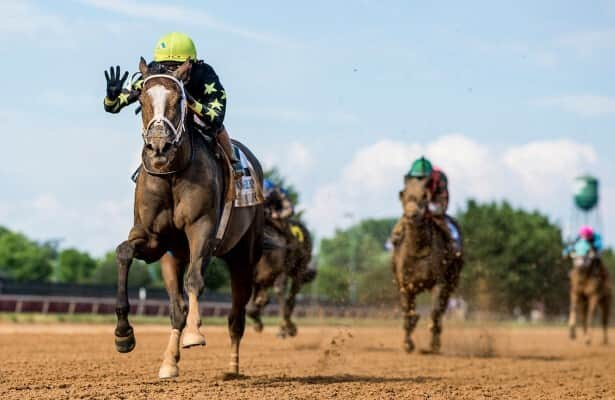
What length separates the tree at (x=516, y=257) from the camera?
70062 millimetres

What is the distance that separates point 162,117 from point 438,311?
9.59 metres

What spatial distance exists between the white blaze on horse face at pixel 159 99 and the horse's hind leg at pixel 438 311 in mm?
9360

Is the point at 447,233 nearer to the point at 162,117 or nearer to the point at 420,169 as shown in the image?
the point at 420,169

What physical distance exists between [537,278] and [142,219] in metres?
65.7

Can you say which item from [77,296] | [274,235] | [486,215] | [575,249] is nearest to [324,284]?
[486,215]

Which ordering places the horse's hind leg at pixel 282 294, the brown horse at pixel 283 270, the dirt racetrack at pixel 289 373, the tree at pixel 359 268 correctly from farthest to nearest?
1. the tree at pixel 359 268
2. the horse's hind leg at pixel 282 294
3. the brown horse at pixel 283 270
4. the dirt racetrack at pixel 289 373

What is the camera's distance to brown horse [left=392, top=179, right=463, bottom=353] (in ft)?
56.5

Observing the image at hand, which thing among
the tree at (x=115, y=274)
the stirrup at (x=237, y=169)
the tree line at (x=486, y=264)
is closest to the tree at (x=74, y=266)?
the tree line at (x=486, y=264)

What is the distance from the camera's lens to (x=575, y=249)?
30.1 metres

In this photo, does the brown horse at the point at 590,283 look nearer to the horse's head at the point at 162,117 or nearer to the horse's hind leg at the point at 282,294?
the horse's hind leg at the point at 282,294

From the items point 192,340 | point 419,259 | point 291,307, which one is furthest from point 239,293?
point 291,307

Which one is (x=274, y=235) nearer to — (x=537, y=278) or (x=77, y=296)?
(x=77, y=296)

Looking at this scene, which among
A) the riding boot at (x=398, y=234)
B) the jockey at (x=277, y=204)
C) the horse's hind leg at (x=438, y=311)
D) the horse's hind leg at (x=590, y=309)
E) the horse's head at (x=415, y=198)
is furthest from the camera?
the horse's hind leg at (x=590, y=309)

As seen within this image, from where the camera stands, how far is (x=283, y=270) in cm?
2141
